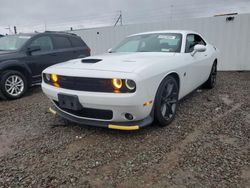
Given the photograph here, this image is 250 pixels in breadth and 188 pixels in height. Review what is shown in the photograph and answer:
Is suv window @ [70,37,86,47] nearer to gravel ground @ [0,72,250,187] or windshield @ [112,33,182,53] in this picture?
windshield @ [112,33,182,53]

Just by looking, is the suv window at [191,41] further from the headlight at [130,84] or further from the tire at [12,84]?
the tire at [12,84]

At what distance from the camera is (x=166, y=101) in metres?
3.17

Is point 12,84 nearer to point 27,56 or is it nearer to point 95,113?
point 27,56

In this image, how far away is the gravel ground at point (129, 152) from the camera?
2092 mm

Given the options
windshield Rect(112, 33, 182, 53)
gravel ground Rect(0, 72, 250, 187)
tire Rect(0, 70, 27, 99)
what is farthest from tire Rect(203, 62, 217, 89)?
tire Rect(0, 70, 27, 99)

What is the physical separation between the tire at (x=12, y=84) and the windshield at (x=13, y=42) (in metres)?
0.69

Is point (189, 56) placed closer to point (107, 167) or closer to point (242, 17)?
point (107, 167)

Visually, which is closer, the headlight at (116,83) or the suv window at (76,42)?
the headlight at (116,83)

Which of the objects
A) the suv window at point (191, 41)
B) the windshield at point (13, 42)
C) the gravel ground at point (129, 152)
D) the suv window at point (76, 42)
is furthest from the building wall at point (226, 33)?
the windshield at point (13, 42)

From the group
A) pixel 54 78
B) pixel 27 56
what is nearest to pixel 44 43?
pixel 27 56

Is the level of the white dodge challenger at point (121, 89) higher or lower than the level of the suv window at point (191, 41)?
lower

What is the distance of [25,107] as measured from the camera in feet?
14.5

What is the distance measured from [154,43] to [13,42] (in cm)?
368

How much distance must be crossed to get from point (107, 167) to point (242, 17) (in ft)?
25.6
